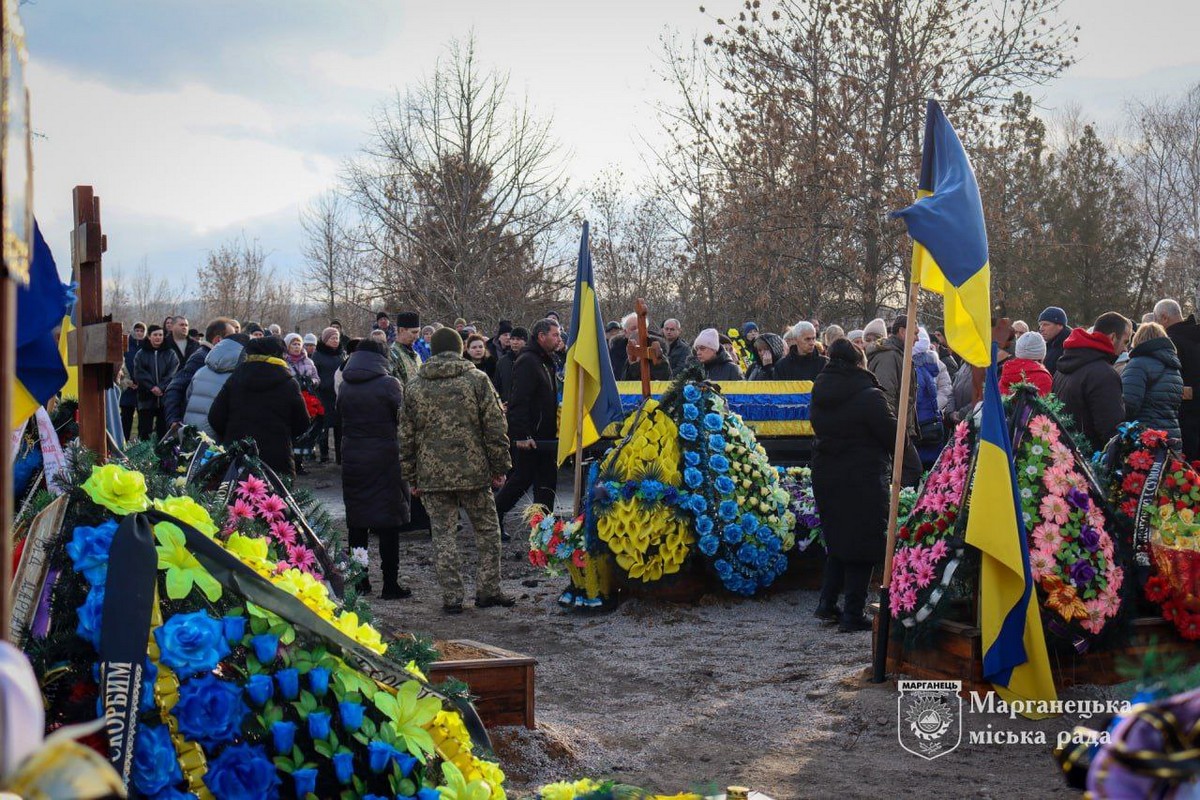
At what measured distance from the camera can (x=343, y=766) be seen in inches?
122

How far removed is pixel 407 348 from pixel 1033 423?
23.5ft

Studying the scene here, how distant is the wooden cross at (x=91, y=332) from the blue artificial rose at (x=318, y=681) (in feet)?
3.55

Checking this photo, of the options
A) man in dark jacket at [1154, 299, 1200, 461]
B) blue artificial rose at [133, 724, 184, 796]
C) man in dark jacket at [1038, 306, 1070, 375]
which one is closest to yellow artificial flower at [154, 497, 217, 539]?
blue artificial rose at [133, 724, 184, 796]

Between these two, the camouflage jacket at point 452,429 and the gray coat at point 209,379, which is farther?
the gray coat at point 209,379

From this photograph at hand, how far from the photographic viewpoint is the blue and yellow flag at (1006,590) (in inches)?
234

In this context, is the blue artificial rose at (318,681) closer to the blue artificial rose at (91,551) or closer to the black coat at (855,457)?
the blue artificial rose at (91,551)

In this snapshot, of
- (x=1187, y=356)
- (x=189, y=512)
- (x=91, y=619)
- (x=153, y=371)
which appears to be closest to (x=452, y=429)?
(x=189, y=512)

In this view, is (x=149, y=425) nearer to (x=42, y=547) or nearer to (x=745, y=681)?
(x=745, y=681)

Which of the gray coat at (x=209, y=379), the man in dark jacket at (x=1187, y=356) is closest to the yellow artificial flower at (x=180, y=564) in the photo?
the gray coat at (x=209, y=379)

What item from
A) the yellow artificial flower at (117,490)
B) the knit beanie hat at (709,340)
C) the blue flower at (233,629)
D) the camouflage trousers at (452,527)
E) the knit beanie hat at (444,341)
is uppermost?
the knit beanie hat at (709,340)

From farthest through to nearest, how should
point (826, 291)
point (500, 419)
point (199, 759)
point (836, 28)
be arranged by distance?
point (826, 291) < point (836, 28) < point (500, 419) < point (199, 759)

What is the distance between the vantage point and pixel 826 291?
23.4 metres

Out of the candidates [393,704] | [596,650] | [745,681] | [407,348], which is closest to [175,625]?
[393,704]

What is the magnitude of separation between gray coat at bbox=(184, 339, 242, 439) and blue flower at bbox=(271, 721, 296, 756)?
27.1 feet
